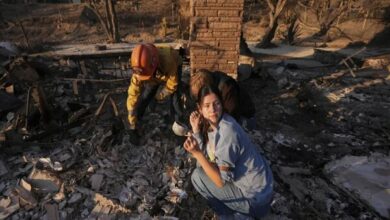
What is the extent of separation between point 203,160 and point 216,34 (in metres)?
3.30

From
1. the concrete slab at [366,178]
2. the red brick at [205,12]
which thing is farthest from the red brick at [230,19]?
the concrete slab at [366,178]

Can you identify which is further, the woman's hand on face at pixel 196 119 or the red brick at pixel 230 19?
the red brick at pixel 230 19

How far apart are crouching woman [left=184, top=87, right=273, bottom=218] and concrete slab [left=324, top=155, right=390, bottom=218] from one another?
1636mm

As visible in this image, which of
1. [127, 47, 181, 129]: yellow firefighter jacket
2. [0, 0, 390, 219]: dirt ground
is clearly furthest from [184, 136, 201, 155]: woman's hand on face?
[127, 47, 181, 129]: yellow firefighter jacket

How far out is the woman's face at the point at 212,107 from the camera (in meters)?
2.30

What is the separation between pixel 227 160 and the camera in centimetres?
227

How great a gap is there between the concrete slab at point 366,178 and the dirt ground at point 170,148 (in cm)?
10

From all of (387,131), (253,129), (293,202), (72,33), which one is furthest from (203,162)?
(72,33)

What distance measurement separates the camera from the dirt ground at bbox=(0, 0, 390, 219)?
329cm

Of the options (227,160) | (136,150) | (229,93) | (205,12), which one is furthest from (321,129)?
(227,160)

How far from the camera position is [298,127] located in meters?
5.11

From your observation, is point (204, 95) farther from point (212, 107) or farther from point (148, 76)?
point (148, 76)

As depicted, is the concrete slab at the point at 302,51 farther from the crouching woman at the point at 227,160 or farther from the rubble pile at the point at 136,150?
the crouching woman at the point at 227,160

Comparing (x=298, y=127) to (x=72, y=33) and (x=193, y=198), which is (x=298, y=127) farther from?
(x=72, y=33)
